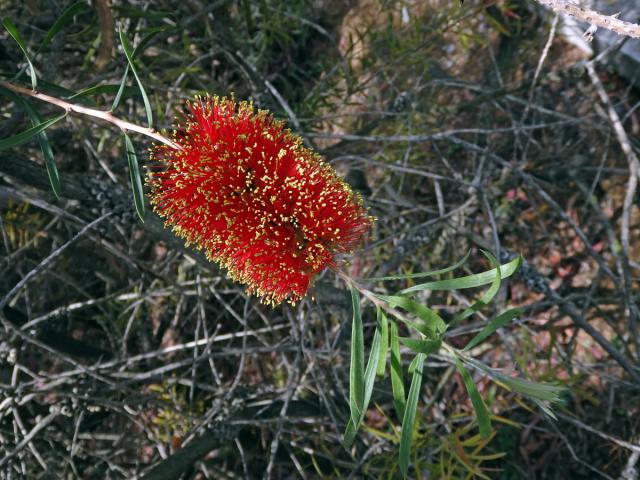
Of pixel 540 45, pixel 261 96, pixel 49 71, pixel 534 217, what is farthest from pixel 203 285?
pixel 540 45

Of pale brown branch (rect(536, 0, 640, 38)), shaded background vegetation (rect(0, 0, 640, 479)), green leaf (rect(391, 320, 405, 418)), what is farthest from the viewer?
shaded background vegetation (rect(0, 0, 640, 479))

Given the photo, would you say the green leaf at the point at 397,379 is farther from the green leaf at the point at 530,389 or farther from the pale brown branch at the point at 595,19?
the pale brown branch at the point at 595,19

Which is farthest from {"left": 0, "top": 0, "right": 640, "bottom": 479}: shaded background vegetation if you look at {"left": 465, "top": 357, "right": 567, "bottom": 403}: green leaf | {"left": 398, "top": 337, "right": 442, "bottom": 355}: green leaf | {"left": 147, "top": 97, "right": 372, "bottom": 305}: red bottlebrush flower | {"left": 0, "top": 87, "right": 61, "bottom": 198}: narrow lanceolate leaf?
{"left": 398, "top": 337, "right": 442, "bottom": 355}: green leaf

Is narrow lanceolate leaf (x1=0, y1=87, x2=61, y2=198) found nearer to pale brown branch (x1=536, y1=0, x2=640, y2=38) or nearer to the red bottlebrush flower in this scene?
the red bottlebrush flower

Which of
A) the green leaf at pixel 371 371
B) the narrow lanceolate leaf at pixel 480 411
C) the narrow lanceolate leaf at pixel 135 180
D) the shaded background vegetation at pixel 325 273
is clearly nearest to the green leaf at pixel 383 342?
the green leaf at pixel 371 371

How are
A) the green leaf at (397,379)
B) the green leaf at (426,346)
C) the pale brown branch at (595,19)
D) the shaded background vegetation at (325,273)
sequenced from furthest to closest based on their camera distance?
the shaded background vegetation at (325,273)
the green leaf at (397,379)
the green leaf at (426,346)
the pale brown branch at (595,19)

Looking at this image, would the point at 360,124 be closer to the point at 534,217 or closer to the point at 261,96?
the point at 261,96

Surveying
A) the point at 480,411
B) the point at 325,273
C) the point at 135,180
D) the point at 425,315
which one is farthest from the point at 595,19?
the point at 325,273
